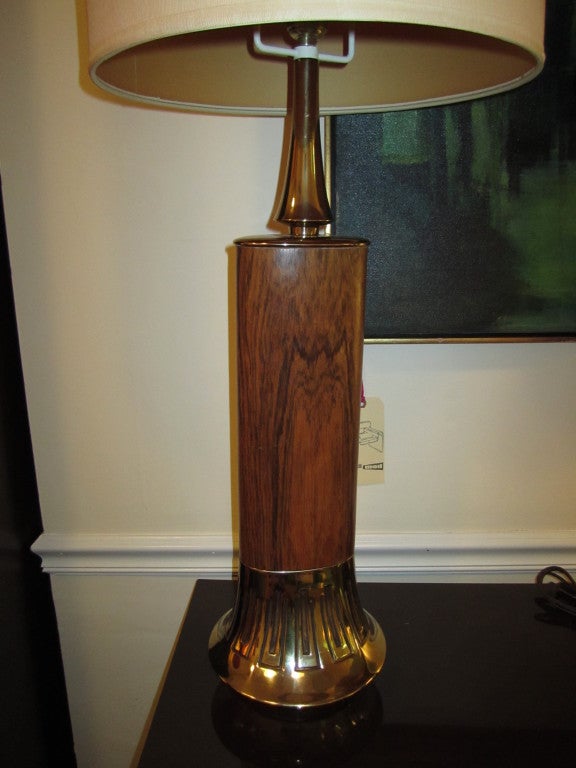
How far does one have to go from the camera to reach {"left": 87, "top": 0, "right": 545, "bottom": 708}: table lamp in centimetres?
56

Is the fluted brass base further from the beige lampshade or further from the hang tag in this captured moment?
the beige lampshade

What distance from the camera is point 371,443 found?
3.17 feet

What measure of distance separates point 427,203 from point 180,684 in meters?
0.67

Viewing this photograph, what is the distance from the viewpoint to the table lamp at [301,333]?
564 mm

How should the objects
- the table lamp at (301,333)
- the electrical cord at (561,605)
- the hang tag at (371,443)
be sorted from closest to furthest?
the table lamp at (301,333), the electrical cord at (561,605), the hang tag at (371,443)

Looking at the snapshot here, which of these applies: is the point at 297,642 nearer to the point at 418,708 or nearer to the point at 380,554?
the point at 418,708

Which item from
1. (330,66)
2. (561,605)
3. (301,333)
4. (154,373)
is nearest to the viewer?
(301,333)

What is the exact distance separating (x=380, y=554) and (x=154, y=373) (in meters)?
0.45

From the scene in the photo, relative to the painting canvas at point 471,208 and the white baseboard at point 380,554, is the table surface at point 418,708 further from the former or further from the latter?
the painting canvas at point 471,208

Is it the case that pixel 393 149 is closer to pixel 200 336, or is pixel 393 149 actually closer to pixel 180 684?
pixel 200 336

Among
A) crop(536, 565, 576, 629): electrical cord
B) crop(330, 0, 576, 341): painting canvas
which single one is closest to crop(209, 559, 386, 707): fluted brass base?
crop(536, 565, 576, 629): electrical cord

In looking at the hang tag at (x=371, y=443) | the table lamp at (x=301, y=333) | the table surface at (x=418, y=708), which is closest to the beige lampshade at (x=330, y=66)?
the table lamp at (x=301, y=333)

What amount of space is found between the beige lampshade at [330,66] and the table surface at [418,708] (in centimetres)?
61

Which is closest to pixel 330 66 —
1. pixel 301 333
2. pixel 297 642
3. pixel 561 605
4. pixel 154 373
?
pixel 301 333
